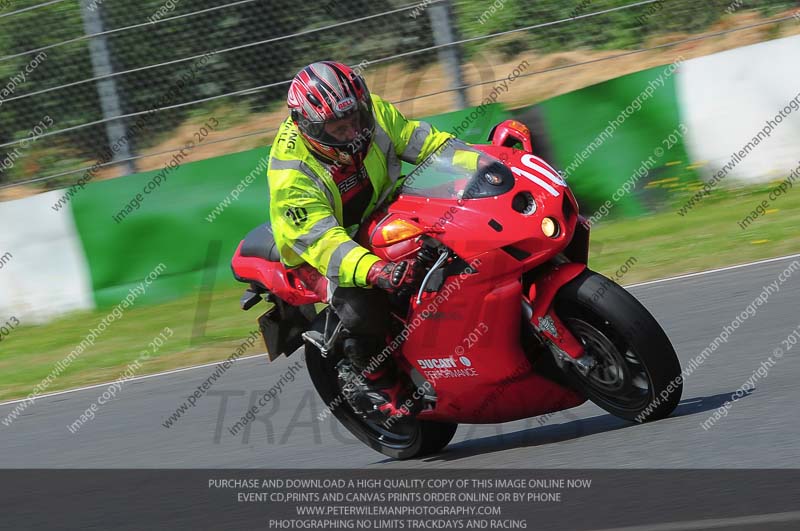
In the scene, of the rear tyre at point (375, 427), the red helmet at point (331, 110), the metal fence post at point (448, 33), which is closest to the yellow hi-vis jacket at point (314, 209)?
the red helmet at point (331, 110)

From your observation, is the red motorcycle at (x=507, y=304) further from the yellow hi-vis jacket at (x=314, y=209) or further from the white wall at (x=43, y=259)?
the white wall at (x=43, y=259)

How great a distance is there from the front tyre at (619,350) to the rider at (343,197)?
714 millimetres

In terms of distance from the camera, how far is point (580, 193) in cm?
1043

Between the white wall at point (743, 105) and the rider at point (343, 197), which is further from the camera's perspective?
the white wall at point (743, 105)

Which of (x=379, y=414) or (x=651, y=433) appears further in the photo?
(x=379, y=414)

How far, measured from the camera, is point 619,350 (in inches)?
188

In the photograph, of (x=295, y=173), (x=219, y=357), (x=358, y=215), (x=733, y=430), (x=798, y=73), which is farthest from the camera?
(x=798, y=73)

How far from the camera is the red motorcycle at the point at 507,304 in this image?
4.74m

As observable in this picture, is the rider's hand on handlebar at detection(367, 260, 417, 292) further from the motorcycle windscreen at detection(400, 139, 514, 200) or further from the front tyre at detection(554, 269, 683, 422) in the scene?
the front tyre at detection(554, 269, 683, 422)

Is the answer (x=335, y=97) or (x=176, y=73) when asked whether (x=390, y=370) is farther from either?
(x=176, y=73)

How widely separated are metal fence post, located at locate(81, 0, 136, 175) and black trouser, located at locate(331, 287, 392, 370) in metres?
6.07

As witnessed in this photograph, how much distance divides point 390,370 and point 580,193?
5249 millimetres

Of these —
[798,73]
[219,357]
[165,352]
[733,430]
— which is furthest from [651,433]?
[798,73]

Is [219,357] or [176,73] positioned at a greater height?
[176,73]
